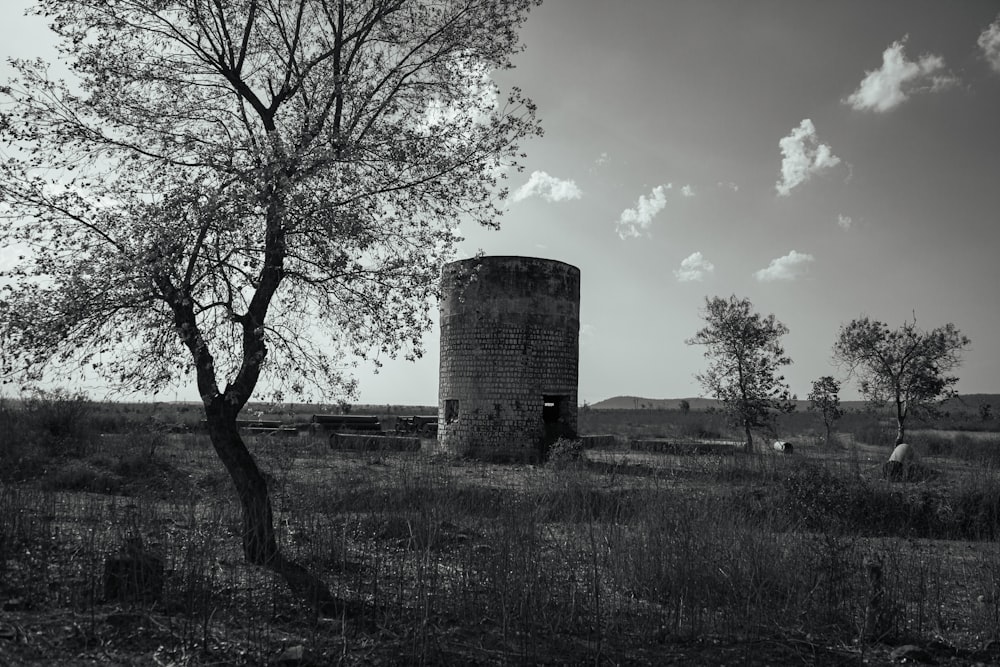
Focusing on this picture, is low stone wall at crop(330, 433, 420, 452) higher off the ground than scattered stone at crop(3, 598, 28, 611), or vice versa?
low stone wall at crop(330, 433, 420, 452)

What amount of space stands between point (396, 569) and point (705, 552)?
3.26 m

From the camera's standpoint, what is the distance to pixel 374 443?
20.1 metres

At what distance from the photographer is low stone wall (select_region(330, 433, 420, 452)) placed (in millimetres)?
19672

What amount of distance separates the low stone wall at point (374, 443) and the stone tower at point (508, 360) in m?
1.99

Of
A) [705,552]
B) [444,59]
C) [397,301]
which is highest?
[444,59]

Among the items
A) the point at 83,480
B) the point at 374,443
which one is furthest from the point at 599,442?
the point at 83,480

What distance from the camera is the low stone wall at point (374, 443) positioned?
19.7 metres

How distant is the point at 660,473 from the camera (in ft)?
48.0

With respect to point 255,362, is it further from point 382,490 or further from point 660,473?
point 660,473

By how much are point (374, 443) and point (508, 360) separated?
5.34m

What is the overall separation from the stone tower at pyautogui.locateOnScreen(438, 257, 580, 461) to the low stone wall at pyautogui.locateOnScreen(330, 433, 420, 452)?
1.99 metres

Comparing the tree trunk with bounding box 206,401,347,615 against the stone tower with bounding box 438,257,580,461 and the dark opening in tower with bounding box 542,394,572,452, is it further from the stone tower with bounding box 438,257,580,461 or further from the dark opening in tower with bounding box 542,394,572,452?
the dark opening in tower with bounding box 542,394,572,452

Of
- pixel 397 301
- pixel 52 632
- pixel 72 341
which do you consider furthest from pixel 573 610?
pixel 72 341

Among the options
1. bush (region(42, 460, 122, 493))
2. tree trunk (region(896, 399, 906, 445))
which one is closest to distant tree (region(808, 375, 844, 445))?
tree trunk (region(896, 399, 906, 445))
